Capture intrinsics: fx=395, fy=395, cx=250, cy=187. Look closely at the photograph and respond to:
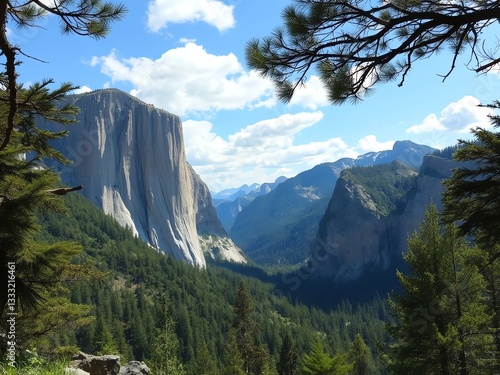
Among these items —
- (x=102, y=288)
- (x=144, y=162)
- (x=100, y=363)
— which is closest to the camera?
(x=100, y=363)

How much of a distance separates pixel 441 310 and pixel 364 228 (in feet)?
543

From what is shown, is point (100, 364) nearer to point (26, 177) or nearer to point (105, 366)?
point (105, 366)

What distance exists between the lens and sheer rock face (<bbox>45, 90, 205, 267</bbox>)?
404 ft

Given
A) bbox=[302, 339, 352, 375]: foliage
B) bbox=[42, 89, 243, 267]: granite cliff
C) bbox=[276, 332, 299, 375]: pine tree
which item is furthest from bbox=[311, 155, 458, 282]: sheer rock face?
bbox=[302, 339, 352, 375]: foliage

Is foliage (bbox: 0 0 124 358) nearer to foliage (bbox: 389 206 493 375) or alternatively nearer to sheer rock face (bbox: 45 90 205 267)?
foliage (bbox: 389 206 493 375)

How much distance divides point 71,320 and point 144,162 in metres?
123

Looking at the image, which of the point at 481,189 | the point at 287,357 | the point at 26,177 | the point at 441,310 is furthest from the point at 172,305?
the point at 481,189

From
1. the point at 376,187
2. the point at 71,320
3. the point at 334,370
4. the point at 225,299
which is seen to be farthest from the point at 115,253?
the point at 376,187

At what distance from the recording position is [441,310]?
13.5m

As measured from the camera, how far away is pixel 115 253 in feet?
329

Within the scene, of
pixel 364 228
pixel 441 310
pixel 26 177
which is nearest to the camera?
pixel 26 177

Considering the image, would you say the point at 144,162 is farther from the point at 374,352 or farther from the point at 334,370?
the point at 334,370

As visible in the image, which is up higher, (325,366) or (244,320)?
(244,320)

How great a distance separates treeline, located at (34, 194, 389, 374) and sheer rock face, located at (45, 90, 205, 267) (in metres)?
10.2
